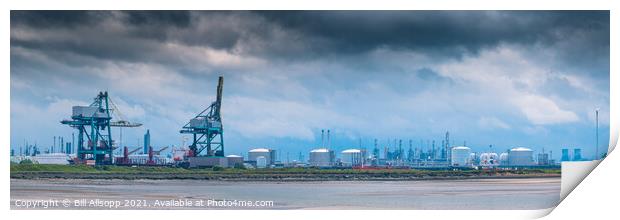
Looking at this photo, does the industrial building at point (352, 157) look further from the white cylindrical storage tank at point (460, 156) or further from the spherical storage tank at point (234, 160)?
the spherical storage tank at point (234, 160)

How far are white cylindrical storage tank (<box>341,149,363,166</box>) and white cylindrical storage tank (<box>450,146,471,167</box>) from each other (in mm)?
2301

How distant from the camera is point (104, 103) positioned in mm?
21578

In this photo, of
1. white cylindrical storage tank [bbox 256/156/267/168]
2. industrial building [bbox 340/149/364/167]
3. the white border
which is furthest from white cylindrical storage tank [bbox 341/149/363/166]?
the white border

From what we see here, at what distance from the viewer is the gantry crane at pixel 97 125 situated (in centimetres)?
2147

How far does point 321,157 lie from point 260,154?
7.09 ft

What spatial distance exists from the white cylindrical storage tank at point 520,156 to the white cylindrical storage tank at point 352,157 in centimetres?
361

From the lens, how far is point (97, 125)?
80.4ft

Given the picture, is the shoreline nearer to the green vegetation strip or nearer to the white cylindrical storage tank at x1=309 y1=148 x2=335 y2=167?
the green vegetation strip

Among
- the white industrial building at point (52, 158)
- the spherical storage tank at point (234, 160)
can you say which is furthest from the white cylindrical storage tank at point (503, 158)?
the white industrial building at point (52, 158)

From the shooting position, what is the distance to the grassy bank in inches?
958

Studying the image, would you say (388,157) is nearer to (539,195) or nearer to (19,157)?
(539,195)
